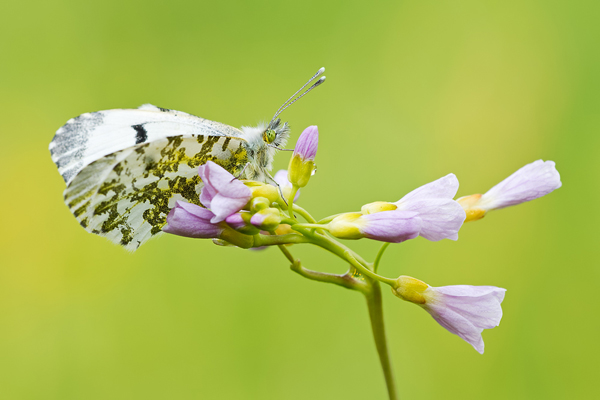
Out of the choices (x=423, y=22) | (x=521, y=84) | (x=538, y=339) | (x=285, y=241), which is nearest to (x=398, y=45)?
(x=423, y=22)

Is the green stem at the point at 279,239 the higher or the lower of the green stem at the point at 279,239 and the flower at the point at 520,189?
the lower

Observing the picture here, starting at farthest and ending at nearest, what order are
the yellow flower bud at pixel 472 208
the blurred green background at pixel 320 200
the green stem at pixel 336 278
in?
the blurred green background at pixel 320 200
the yellow flower bud at pixel 472 208
the green stem at pixel 336 278

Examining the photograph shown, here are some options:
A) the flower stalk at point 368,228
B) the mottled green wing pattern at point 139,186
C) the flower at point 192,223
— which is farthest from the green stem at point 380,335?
the mottled green wing pattern at point 139,186

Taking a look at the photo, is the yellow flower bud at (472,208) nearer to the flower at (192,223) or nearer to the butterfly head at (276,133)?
the butterfly head at (276,133)

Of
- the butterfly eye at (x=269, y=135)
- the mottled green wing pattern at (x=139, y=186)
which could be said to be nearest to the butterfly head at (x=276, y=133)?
the butterfly eye at (x=269, y=135)

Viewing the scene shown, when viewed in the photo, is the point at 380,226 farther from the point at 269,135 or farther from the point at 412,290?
the point at 269,135

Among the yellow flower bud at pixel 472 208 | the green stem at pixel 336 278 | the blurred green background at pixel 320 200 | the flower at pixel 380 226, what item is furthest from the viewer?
the blurred green background at pixel 320 200

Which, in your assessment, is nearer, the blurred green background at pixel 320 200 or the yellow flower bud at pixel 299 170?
the yellow flower bud at pixel 299 170

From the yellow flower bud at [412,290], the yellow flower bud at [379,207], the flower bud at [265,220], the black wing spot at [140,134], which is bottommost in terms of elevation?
the yellow flower bud at [412,290]
